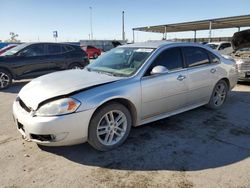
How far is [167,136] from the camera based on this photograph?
158 inches

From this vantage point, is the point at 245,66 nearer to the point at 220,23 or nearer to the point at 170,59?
the point at 170,59

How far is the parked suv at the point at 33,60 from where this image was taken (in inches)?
331

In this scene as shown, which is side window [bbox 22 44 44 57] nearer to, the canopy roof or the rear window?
the rear window

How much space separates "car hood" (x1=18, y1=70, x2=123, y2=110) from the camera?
319 cm

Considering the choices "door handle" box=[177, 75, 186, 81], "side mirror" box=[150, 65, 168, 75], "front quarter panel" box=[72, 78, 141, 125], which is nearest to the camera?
"front quarter panel" box=[72, 78, 141, 125]

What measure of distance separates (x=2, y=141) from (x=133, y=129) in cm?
219

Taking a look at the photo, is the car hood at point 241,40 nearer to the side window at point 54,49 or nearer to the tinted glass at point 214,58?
the tinted glass at point 214,58

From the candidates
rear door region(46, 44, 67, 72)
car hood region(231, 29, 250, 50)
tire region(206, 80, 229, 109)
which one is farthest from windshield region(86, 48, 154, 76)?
car hood region(231, 29, 250, 50)

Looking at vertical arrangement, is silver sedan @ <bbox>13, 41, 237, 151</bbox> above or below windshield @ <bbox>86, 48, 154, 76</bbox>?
below

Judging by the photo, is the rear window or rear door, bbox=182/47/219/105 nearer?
rear door, bbox=182/47/219/105

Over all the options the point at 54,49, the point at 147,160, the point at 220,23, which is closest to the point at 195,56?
the point at 147,160

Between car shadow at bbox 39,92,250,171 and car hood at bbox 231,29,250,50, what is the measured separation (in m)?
4.96

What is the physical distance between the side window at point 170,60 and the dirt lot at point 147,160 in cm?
111

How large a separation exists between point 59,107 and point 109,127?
0.83m
